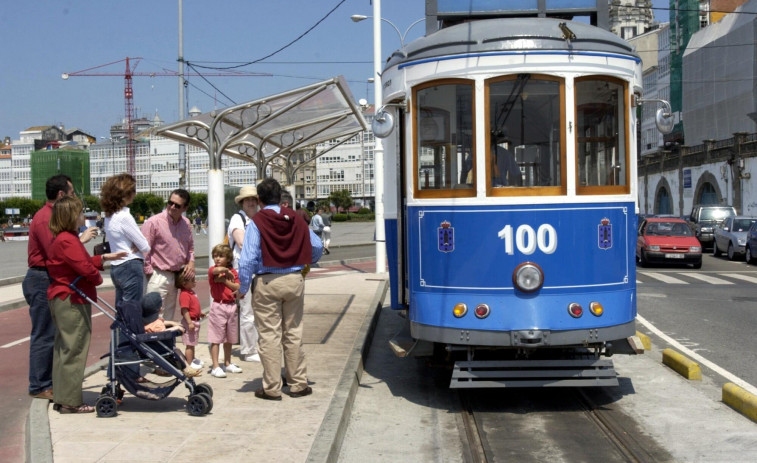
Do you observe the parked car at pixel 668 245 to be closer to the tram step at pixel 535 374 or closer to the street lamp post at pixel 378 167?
the street lamp post at pixel 378 167

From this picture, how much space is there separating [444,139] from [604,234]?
1635 mm

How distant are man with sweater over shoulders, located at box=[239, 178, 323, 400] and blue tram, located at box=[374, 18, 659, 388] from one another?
1.09m

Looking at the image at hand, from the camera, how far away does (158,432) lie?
688cm

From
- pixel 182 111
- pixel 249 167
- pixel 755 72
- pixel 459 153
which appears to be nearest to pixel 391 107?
pixel 459 153

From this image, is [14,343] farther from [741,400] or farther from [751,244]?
[751,244]

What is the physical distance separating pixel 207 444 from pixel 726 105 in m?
59.3

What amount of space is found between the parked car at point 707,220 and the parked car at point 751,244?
209 inches

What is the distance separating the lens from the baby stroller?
7270 millimetres

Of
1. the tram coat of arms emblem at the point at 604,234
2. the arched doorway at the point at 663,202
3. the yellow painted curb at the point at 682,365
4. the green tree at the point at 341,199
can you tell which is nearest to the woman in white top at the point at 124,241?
the tram coat of arms emblem at the point at 604,234

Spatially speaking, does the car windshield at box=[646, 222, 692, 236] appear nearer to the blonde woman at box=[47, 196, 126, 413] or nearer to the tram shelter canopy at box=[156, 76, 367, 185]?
the tram shelter canopy at box=[156, 76, 367, 185]

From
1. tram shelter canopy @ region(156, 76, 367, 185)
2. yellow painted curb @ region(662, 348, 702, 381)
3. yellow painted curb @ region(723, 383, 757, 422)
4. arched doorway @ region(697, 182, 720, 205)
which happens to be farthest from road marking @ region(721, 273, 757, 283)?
arched doorway @ region(697, 182, 720, 205)

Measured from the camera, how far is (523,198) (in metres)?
8.14

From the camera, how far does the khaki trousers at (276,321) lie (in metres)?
8.07

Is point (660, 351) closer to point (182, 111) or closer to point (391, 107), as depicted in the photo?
point (391, 107)
